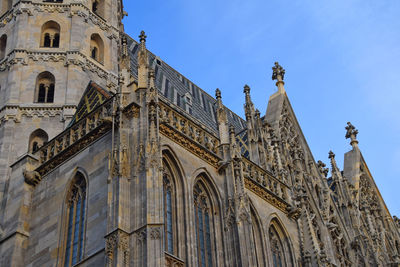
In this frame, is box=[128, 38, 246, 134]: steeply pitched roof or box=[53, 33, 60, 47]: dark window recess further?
box=[128, 38, 246, 134]: steeply pitched roof

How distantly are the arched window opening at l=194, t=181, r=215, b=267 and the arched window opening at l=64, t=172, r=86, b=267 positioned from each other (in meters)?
3.07

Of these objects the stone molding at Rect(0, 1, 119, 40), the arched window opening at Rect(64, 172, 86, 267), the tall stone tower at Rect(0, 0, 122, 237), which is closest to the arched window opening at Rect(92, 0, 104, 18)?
the tall stone tower at Rect(0, 0, 122, 237)

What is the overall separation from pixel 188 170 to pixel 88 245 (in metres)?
3.62

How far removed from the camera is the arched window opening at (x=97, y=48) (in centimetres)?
2806

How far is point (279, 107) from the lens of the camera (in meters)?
30.3

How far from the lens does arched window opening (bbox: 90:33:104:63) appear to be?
2806 centimetres

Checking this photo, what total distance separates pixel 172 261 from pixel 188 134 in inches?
176

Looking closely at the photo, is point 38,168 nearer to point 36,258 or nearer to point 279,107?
point 36,258

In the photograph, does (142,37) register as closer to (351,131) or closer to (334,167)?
(334,167)

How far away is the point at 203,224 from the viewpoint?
776 inches

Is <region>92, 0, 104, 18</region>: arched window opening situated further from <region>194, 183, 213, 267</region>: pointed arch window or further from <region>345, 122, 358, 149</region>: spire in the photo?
<region>345, 122, 358, 149</region>: spire

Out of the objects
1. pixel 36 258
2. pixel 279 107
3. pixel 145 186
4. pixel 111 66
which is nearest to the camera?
pixel 145 186

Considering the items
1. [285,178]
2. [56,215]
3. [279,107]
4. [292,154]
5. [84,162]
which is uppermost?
[279,107]

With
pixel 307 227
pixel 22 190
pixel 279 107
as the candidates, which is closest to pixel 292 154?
pixel 279 107
